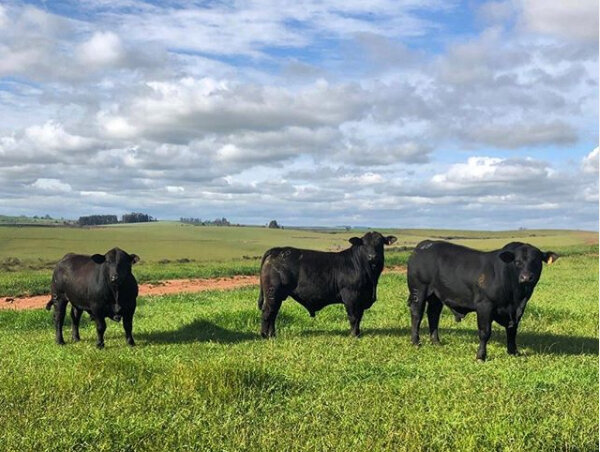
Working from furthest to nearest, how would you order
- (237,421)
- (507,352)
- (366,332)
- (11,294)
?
(11,294) → (366,332) → (507,352) → (237,421)

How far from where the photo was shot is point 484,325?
10.4 m

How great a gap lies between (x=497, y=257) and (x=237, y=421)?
6488mm

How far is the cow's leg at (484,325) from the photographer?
10177 mm

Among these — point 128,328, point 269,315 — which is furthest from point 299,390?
point 128,328

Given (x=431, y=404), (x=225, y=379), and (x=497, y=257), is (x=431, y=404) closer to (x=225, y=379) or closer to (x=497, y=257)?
(x=225, y=379)

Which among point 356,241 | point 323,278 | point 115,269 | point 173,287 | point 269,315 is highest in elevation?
point 356,241

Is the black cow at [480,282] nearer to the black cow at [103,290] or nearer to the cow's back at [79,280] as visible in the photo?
the black cow at [103,290]

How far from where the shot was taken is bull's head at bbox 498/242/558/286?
10.2 metres

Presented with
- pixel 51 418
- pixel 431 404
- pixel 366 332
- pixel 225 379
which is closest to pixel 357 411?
pixel 431 404

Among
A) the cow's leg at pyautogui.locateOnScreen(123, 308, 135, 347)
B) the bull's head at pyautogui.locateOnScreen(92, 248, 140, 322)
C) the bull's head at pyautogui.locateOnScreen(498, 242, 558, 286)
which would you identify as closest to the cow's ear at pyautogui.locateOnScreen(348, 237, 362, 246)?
the bull's head at pyautogui.locateOnScreen(498, 242, 558, 286)

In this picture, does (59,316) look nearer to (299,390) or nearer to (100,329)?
(100,329)

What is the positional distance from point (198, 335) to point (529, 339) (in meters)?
7.04

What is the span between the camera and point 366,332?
13047mm

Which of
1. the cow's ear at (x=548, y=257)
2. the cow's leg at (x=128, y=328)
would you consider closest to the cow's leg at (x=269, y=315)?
the cow's leg at (x=128, y=328)
